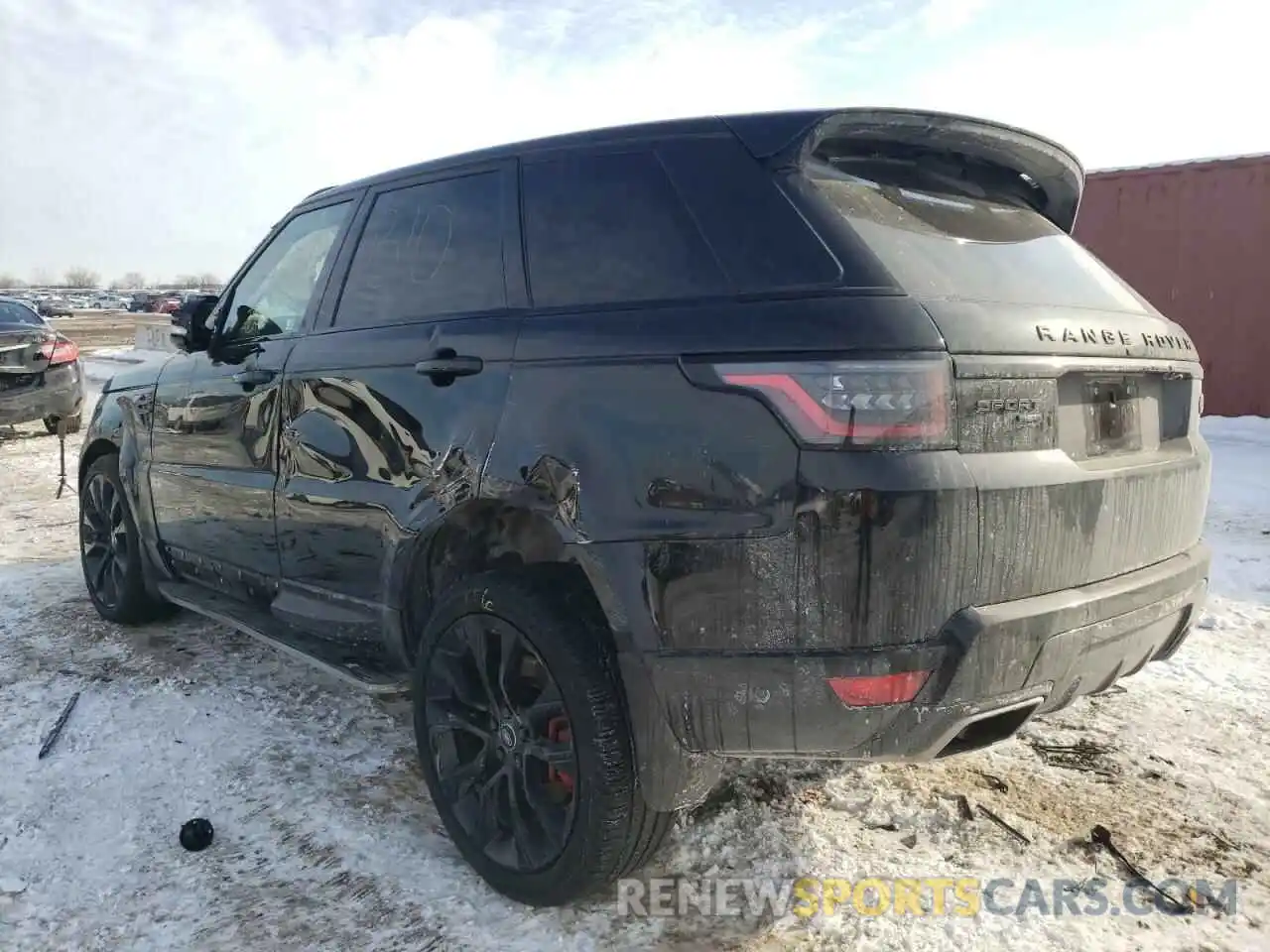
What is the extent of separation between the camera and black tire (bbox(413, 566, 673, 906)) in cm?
227

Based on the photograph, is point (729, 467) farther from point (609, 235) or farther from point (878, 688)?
point (609, 235)

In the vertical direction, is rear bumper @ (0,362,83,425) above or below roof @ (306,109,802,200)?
below

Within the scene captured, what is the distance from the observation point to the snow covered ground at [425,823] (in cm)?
239

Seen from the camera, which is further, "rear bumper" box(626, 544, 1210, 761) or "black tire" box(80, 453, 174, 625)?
"black tire" box(80, 453, 174, 625)

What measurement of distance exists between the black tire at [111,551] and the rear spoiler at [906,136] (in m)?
3.64

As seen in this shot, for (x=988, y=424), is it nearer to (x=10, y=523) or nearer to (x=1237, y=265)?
(x=10, y=523)

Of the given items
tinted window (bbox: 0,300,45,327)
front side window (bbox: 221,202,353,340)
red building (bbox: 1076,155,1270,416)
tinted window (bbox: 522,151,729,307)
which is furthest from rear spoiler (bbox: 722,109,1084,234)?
tinted window (bbox: 0,300,45,327)

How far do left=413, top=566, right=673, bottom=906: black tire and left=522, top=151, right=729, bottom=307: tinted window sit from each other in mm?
756

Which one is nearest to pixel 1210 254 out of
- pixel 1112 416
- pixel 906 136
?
pixel 1112 416

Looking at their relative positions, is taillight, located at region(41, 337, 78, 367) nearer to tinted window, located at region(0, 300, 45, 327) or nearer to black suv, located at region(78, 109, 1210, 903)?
tinted window, located at region(0, 300, 45, 327)

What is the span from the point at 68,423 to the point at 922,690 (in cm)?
1151

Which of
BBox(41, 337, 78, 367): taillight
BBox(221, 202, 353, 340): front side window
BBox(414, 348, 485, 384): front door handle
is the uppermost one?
BBox(221, 202, 353, 340): front side window

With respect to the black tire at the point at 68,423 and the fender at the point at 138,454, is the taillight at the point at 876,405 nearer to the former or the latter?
the fender at the point at 138,454

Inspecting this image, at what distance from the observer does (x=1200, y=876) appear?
2.58 m
